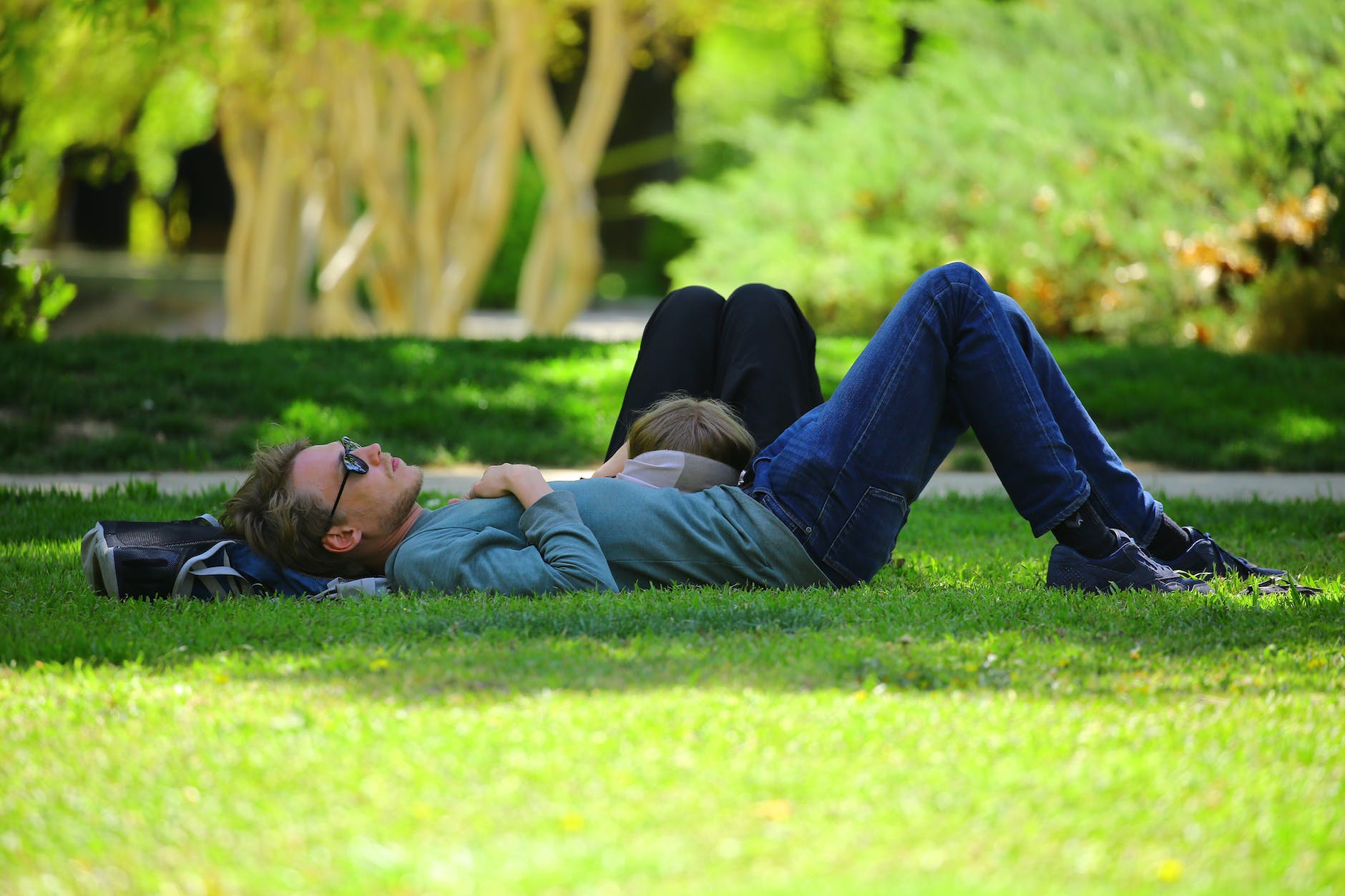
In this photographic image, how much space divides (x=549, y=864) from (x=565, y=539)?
162 centimetres

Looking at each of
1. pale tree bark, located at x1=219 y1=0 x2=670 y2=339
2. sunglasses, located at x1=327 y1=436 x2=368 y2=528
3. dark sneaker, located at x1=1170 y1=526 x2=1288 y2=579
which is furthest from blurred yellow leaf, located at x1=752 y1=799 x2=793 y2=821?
pale tree bark, located at x1=219 y1=0 x2=670 y2=339

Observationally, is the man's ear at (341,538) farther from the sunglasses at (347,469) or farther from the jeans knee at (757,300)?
the jeans knee at (757,300)

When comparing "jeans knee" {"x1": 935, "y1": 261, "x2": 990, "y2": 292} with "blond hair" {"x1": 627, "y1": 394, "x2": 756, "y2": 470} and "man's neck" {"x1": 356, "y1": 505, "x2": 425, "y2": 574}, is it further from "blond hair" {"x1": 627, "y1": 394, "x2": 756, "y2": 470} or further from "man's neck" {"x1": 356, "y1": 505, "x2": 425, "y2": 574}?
"man's neck" {"x1": 356, "y1": 505, "x2": 425, "y2": 574}

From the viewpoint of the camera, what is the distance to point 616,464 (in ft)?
13.3

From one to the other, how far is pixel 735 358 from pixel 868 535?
900 mm

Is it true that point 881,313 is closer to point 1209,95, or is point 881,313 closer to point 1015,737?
point 1209,95

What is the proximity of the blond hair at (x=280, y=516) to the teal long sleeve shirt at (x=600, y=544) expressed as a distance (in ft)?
0.76

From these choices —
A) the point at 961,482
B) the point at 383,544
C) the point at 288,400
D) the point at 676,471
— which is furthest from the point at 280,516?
the point at 961,482

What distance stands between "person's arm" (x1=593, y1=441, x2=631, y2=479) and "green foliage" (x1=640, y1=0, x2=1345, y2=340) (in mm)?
7589

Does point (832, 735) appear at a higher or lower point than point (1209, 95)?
lower

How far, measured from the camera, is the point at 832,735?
2535 mm

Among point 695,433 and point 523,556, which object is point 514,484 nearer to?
point 523,556

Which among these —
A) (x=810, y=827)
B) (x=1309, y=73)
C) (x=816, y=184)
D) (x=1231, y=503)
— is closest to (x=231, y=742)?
(x=810, y=827)

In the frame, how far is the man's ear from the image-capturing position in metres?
3.66
